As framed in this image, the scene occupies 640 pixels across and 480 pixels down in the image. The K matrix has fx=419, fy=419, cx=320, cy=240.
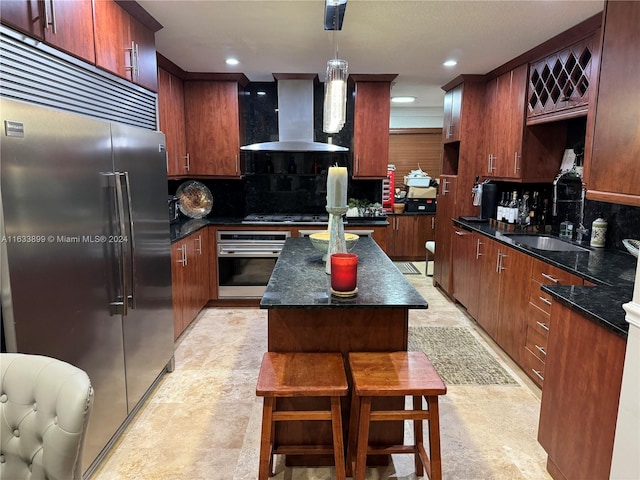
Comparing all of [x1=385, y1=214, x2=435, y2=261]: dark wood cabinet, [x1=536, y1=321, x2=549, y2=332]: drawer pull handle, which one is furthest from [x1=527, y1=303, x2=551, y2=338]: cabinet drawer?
[x1=385, y1=214, x2=435, y2=261]: dark wood cabinet

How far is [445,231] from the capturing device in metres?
4.76

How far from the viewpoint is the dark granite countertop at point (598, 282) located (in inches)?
64.4

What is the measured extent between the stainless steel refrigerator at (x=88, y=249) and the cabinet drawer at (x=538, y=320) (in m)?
2.45

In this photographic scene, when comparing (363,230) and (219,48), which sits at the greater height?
(219,48)

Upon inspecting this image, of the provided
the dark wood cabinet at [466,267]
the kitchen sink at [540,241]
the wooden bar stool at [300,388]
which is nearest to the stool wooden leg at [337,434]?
the wooden bar stool at [300,388]

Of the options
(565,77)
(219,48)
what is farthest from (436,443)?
(219,48)

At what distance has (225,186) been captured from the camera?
4.93m

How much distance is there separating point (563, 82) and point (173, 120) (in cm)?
336

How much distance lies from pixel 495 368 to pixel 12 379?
115 inches

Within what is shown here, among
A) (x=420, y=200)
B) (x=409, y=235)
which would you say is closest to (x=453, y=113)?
(x=420, y=200)

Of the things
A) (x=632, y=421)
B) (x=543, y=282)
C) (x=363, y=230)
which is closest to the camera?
(x=632, y=421)

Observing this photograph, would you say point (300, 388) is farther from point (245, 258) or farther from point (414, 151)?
point (414, 151)

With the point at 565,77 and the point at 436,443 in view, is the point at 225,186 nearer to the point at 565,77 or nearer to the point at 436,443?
the point at 565,77

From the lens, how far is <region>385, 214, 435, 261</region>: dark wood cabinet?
21.5ft
